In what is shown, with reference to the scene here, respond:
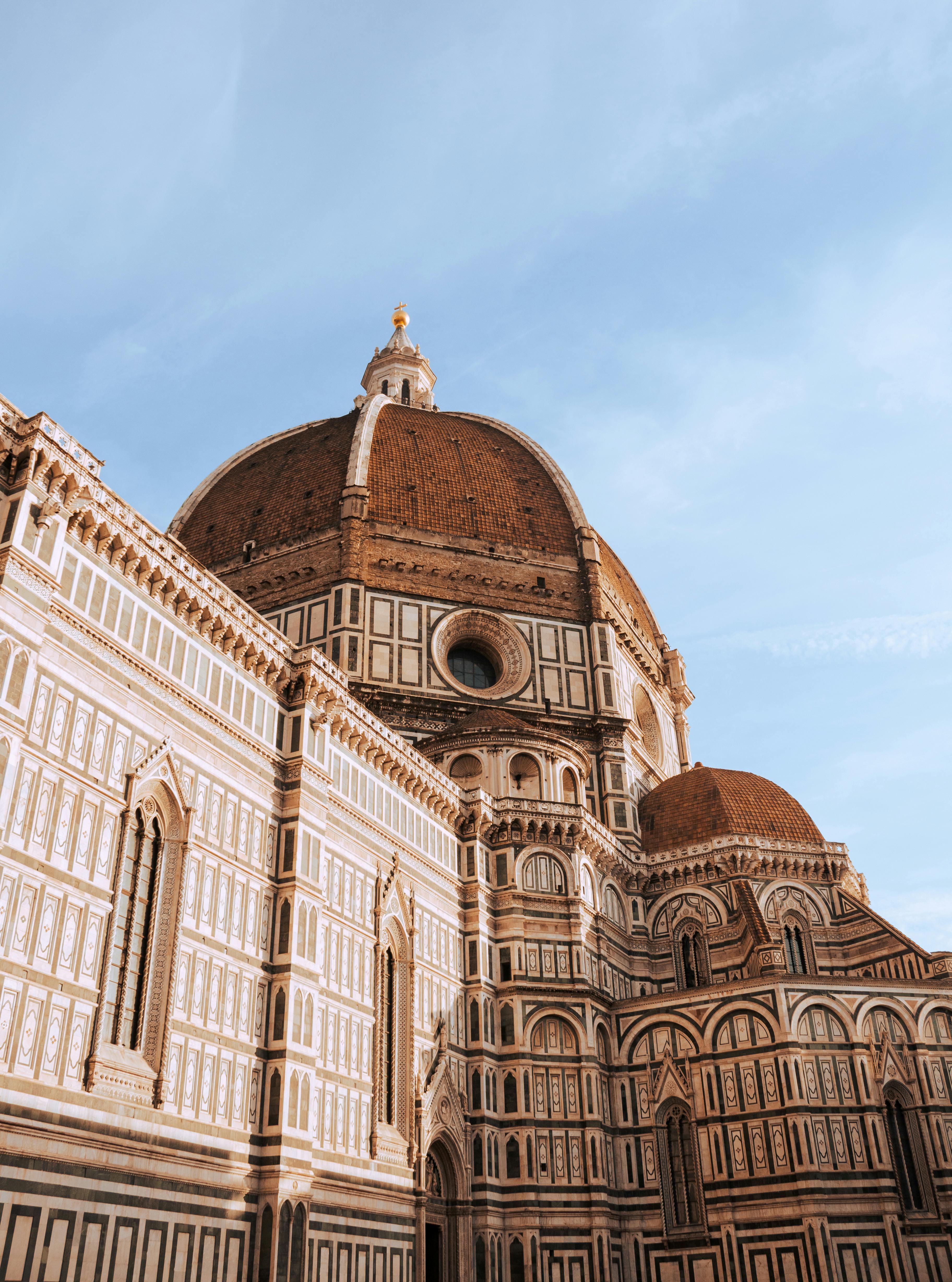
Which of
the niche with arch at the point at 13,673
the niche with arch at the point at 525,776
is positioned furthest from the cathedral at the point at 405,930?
the niche with arch at the point at 525,776

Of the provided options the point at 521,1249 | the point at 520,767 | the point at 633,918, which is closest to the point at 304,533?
the point at 520,767

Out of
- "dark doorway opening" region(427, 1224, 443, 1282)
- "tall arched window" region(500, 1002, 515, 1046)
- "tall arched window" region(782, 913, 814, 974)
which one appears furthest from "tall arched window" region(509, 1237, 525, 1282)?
"tall arched window" region(782, 913, 814, 974)

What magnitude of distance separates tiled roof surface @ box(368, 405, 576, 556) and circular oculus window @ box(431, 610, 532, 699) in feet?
12.1

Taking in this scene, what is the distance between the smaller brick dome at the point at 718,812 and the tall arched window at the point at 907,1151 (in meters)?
8.23

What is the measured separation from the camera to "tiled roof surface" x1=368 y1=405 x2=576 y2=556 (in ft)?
134

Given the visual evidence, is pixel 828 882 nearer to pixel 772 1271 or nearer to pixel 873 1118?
pixel 873 1118

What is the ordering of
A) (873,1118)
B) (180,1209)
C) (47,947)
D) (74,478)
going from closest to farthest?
1. (47,947)
2. (180,1209)
3. (74,478)
4. (873,1118)

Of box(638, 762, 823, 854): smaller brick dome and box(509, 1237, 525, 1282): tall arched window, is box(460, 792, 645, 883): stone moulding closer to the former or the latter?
box(638, 762, 823, 854): smaller brick dome

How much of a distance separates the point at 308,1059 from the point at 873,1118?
1423 cm

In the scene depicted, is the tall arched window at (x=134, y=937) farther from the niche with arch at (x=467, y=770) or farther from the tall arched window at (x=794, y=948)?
the tall arched window at (x=794, y=948)

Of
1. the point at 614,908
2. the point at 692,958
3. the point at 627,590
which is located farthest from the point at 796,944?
the point at 627,590

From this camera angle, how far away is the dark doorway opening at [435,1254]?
2477 cm

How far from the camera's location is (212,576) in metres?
21.7

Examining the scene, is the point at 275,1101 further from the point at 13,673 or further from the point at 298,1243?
the point at 13,673
